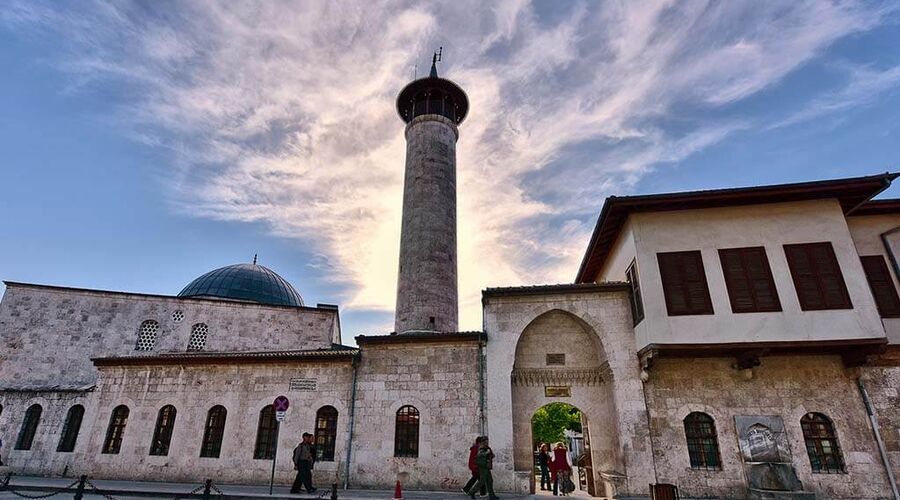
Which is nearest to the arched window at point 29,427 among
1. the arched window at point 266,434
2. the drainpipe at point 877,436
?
the arched window at point 266,434

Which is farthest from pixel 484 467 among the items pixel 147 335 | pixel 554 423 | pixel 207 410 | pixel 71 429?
pixel 554 423

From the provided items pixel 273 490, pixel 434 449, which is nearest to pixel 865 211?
pixel 434 449

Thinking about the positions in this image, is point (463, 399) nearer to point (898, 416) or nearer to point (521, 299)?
point (521, 299)

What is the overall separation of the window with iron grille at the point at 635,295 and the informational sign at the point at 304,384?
29.6ft

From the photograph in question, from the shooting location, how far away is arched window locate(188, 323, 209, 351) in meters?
18.9

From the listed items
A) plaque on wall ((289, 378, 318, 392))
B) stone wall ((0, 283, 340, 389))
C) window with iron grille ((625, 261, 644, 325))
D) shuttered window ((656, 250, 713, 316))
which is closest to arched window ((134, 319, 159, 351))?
stone wall ((0, 283, 340, 389))

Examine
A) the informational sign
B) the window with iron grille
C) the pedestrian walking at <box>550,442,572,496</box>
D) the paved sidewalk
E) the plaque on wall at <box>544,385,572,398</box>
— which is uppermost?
the window with iron grille

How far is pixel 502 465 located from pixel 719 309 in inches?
256

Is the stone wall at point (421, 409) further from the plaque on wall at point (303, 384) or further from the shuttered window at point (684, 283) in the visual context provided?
the shuttered window at point (684, 283)

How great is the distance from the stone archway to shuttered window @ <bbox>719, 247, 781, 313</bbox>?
137 inches

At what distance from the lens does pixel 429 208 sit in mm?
16516

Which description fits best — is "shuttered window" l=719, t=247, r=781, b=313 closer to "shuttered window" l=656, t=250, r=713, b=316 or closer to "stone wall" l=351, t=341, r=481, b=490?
"shuttered window" l=656, t=250, r=713, b=316

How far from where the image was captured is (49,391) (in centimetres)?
1362

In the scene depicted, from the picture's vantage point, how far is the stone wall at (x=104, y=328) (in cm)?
1712
